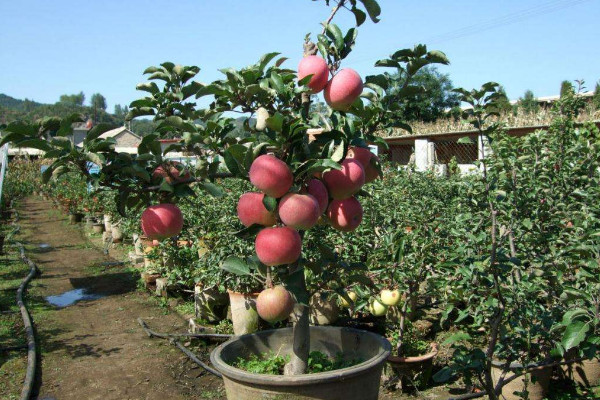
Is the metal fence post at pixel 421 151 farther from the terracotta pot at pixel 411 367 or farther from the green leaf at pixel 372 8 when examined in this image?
the green leaf at pixel 372 8

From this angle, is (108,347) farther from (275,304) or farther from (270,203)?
(270,203)

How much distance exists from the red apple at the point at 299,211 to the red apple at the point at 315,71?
1.27 ft

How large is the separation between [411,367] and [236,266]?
87.4 inches

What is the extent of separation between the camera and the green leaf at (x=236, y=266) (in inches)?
80.4

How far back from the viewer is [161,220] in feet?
6.19

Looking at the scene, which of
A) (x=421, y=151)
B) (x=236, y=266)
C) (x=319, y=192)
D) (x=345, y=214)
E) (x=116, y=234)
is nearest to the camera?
(x=319, y=192)

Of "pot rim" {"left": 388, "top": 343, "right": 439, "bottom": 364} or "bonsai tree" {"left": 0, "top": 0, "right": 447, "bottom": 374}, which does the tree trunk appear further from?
"pot rim" {"left": 388, "top": 343, "right": 439, "bottom": 364}

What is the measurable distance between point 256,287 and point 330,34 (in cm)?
326

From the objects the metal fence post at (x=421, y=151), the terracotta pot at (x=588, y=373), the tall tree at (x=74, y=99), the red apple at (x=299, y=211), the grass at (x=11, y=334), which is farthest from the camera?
the tall tree at (x=74, y=99)

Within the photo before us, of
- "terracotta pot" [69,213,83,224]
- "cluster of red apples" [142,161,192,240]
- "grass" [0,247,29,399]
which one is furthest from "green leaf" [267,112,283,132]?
"terracotta pot" [69,213,83,224]

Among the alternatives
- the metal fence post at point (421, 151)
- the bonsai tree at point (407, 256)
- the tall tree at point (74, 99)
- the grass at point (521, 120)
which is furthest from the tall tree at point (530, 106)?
the tall tree at point (74, 99)

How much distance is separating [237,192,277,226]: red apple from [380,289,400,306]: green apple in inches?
96.1

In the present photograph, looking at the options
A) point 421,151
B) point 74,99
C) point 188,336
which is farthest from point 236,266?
point 74,99

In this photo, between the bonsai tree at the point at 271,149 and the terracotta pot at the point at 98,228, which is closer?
the bonsai tree at the point at 271,149
